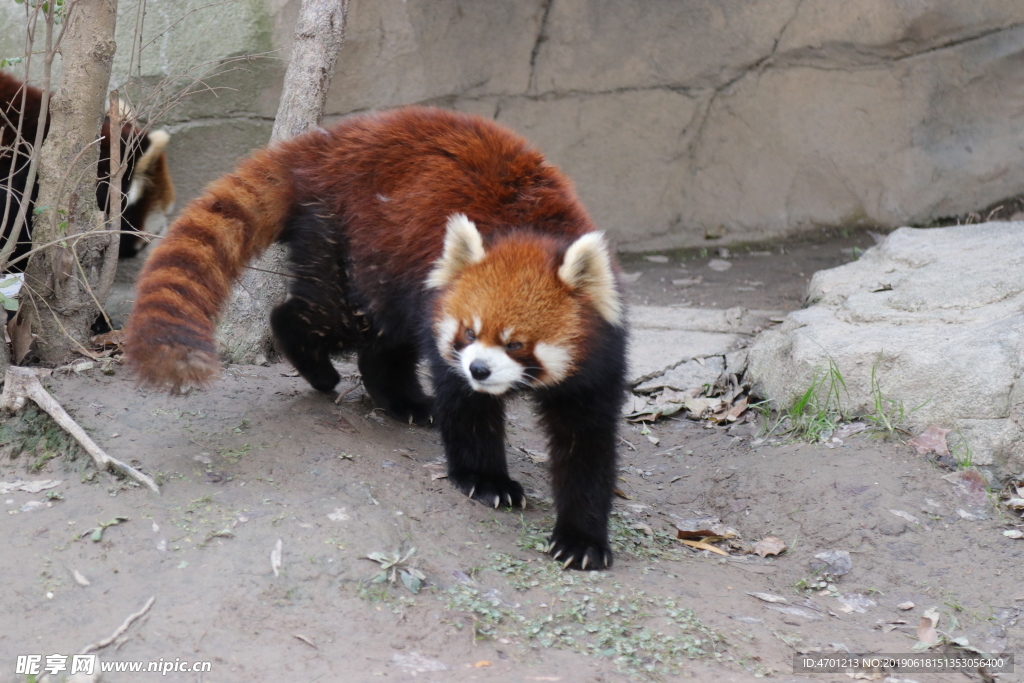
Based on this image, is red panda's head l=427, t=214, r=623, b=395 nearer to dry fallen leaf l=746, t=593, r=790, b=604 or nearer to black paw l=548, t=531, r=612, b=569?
black paw l=548, t=531, r=612, b=569

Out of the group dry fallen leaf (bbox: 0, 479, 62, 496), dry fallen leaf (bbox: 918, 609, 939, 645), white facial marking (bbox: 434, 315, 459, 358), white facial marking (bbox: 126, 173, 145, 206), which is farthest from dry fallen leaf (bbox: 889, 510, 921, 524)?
white facial marking (bbox: 126, 173, 145, 206)

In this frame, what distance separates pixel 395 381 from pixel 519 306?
129 cm

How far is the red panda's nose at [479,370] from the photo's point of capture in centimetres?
311

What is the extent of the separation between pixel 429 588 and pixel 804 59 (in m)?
6.33

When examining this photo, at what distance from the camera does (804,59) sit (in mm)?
7680

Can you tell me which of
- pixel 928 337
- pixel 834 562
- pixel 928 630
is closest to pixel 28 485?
pixel 834 562

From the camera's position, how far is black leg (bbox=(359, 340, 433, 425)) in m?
4.28

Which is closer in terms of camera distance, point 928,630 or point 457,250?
point 928,630

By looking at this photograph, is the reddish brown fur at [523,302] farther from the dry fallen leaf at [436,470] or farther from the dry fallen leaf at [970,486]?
the dry fallen leaf at [970,486]

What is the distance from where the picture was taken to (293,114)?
4738 mm

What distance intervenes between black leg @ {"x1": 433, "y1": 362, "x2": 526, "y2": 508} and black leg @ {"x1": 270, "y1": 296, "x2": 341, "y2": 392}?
0.78 m

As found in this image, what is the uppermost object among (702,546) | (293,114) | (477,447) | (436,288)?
(293,114)

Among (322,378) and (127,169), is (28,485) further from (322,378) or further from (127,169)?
(127,169)

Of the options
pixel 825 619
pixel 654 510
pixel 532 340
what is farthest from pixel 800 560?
pixel 532 340
